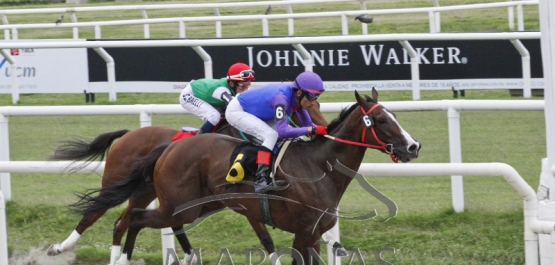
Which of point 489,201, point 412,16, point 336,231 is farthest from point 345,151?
point 412,16

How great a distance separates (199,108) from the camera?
5824 mm

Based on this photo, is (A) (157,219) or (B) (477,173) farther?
(A) (157,219)

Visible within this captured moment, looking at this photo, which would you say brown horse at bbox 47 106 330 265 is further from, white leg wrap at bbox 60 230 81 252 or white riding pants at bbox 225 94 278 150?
white riding pants at bbox 225 94 278 150

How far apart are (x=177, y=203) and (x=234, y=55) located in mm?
4787

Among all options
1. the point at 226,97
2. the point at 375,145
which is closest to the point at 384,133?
the point at 375,145

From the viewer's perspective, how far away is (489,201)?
5781 mm

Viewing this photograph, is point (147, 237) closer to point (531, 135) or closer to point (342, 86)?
point (531, 135)

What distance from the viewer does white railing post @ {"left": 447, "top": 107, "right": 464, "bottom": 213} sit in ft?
18.5

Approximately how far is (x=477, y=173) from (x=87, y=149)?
2742 millimetres

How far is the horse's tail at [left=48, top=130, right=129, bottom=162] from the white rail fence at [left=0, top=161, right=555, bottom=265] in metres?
0.37

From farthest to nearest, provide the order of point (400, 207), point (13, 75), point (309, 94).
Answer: point (13, 75), point (400, 207), point (309, 94)

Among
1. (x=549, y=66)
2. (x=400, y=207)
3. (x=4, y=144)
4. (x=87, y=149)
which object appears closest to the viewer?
(x=549, y=66)

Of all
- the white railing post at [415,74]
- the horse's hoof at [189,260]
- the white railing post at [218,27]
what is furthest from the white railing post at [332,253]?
the white railing post at [218,27]

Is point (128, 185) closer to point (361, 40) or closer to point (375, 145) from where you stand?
point (375, 145)
